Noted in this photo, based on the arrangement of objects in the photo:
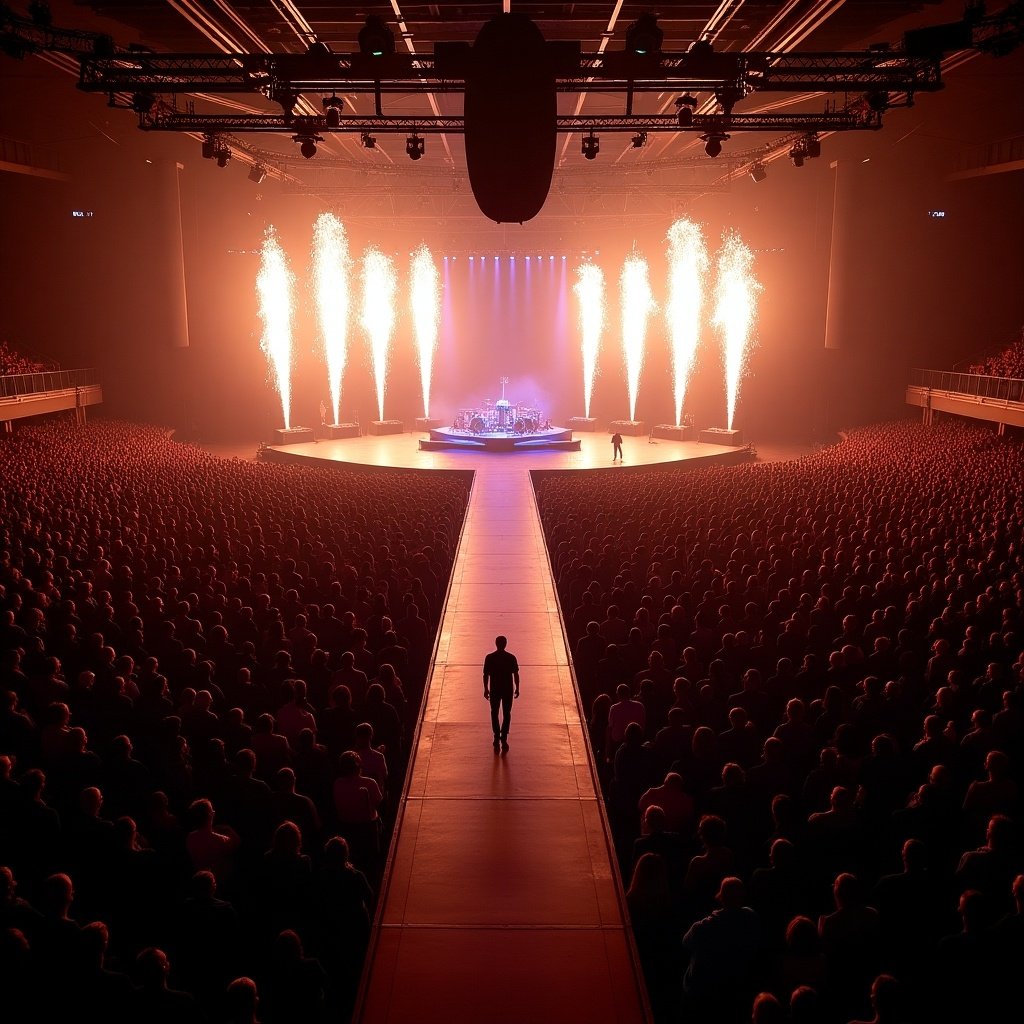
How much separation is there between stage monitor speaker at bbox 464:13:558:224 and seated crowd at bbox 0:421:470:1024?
3.77m

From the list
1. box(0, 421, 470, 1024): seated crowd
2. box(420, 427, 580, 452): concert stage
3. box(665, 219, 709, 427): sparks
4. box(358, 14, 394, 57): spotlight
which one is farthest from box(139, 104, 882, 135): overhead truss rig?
box(665, 219, 709, 427): sparks

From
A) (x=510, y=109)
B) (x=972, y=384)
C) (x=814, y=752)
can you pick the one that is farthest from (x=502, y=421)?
(x=510, y=109)

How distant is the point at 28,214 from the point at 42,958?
111 feet

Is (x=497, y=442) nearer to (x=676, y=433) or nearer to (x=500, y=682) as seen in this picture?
(x=676, y=433)

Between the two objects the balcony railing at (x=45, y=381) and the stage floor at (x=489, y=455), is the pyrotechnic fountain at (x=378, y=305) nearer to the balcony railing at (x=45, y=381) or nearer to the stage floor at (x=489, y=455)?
the stage floor at (x=489, y=455)

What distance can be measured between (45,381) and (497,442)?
14.2 meters

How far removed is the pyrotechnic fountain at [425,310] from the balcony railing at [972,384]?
1873 cm

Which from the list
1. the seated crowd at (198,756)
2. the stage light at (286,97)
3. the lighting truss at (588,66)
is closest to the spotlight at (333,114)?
the lighting truss at (588,66)

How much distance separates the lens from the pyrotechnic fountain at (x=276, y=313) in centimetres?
3309

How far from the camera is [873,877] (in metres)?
5.32

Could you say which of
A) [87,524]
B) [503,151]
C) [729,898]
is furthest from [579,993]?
[87,524]

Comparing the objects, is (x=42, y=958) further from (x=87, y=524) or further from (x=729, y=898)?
(x=87, y=524)

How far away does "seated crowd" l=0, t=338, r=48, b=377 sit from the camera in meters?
27.8

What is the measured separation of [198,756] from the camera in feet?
21.7
